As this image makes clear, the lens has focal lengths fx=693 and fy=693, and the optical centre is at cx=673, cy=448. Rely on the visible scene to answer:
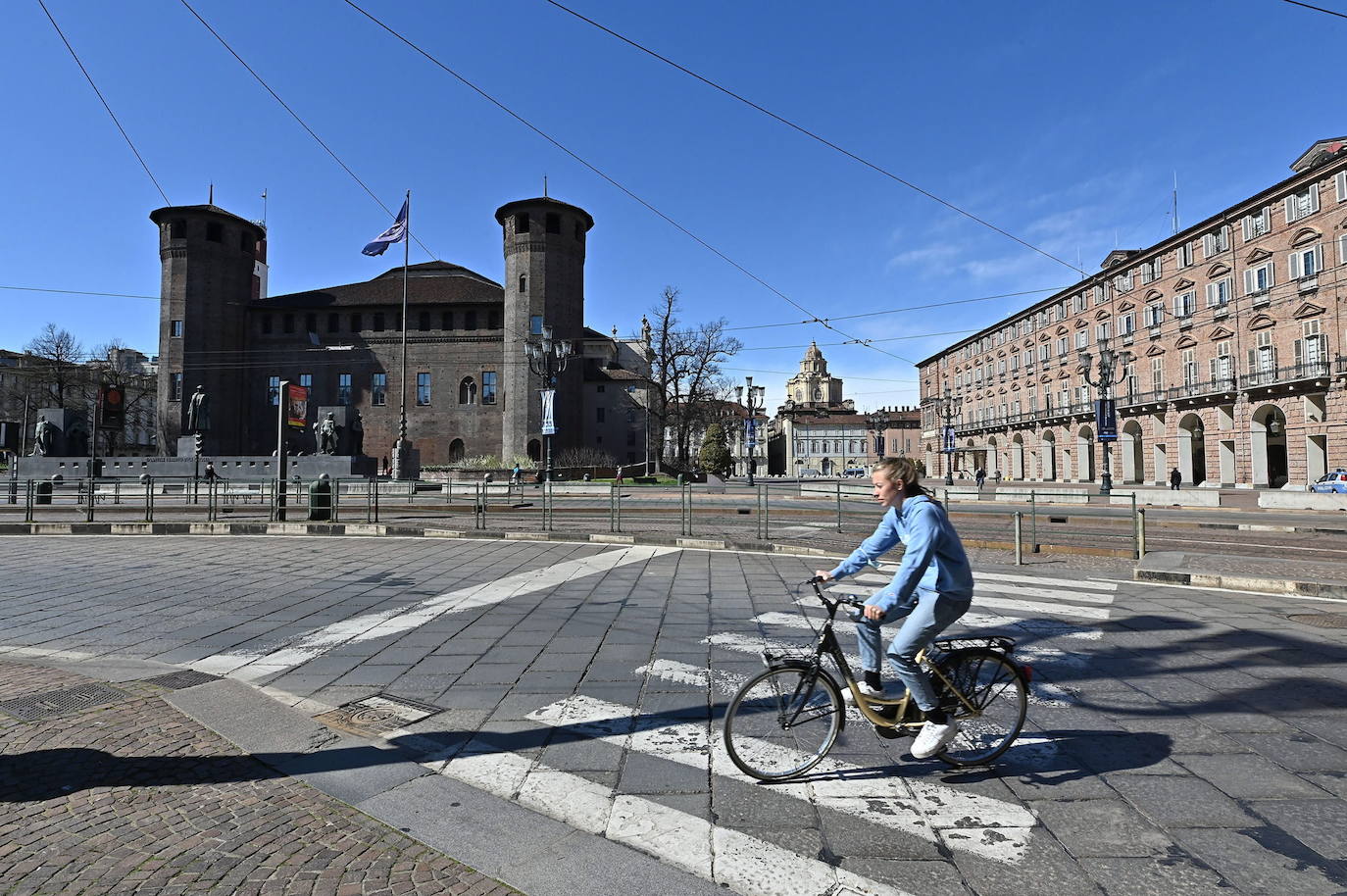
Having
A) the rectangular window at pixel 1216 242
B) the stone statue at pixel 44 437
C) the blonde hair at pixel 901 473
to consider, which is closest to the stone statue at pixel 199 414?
the stone statue at pixel 44 437

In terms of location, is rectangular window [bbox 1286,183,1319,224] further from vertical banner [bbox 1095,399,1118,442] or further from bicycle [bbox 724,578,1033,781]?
bicycle [bbox 724,578,1033,781]

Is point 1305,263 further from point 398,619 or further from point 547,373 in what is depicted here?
point 398,619

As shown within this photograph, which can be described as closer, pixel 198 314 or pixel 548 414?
pixel 548 414

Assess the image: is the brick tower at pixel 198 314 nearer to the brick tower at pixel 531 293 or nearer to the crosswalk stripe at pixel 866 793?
the brick tower at pixel 531 293

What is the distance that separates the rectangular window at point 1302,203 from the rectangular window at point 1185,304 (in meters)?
7.59

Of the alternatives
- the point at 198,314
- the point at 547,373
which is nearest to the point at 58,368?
the point at 198,314

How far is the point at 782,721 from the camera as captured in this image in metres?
3.70

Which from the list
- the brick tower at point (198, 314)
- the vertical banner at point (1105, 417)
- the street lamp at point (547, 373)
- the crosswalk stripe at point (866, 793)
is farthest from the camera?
the brick tower at point (198, 314)

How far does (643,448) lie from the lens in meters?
69.8

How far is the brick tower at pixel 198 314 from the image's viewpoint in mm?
58844

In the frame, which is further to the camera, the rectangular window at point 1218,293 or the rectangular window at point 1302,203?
the rectangular window at point 1218,293

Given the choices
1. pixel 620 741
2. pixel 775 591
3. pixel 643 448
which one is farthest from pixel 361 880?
pixel 643 448

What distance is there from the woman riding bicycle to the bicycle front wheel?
0.24m

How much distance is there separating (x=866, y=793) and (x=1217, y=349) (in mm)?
51934
